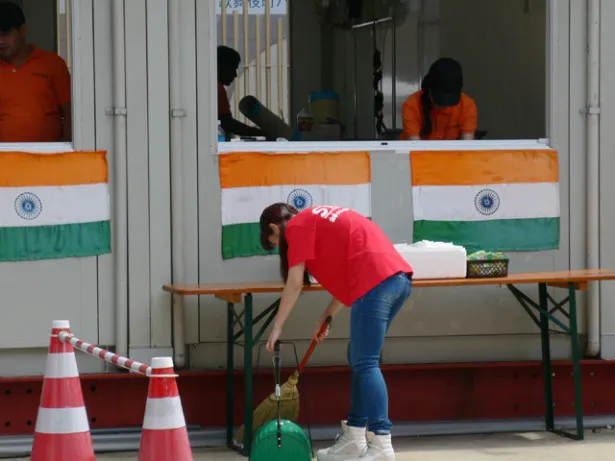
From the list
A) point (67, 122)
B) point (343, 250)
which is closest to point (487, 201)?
point (343, 250)

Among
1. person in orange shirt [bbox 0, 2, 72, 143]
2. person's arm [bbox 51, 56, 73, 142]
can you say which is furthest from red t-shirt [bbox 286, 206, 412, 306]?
person in orange shirt [bbox 0, 2, 72, 143]

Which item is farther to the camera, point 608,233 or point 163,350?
point 608,233

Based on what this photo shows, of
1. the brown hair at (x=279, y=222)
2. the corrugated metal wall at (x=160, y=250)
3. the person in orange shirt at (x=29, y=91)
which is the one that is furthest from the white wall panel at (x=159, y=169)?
the brown hair at (x=279, y=222)

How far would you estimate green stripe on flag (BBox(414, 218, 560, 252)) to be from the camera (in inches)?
308

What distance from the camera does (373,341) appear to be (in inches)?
255

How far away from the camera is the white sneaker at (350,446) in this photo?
21.6 feet

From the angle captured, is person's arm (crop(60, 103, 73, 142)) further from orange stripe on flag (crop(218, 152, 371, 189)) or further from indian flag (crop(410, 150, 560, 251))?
indian flag (crop(410, 150, 560, 251))

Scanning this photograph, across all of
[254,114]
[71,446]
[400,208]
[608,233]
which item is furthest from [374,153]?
[71,446]

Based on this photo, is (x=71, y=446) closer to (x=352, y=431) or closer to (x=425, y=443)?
(x=352, y=431)

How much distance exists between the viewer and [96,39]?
743cm

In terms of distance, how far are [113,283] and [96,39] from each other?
1.50 meters

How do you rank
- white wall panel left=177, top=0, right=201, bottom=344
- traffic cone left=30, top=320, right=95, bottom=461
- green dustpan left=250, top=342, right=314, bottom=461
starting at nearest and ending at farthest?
traffic cone left=30, top=320, right=95, bottom=461
green dustpan left=250, top=342, right=314, bottom=461
white wall panel left=177, top=0, right=201, bottom=344

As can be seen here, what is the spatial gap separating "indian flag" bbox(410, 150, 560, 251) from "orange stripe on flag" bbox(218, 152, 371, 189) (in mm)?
388

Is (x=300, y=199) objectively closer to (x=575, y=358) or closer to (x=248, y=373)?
(x=248, y=373)
